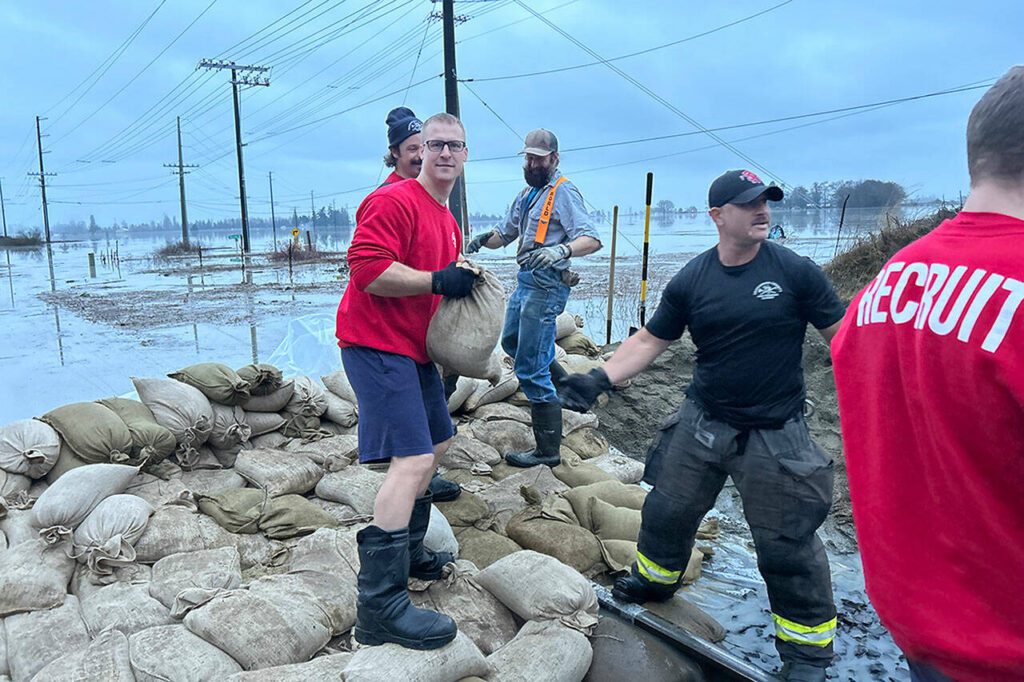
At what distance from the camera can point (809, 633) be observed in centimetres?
233

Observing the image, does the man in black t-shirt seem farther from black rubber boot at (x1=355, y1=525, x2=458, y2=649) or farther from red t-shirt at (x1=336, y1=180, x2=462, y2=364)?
black rubber boot at (x1=355, y1=525, x2=458, y2=649)

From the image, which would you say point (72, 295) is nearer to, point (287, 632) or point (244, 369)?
point (244, 369)

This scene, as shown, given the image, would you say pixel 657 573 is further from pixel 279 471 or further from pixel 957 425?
pixel 279 471

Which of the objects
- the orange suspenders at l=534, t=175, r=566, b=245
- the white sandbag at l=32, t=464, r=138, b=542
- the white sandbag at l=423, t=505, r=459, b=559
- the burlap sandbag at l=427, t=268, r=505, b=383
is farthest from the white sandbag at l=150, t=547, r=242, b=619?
the orange suspenders at l=534, t=175, r=566, b=245

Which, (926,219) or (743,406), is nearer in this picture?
(743,406)

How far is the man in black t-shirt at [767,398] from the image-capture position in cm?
231

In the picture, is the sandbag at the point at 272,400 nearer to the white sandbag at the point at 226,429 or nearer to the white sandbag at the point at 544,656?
the white sandbag at the point at 226,429

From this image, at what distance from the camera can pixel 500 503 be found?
3662 millimetres

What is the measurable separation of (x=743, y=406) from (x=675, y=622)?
0.89m

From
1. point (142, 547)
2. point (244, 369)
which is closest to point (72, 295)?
point (244, 369)

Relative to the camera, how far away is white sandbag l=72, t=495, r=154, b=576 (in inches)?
109

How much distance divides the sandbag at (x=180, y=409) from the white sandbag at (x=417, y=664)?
84.1 inches

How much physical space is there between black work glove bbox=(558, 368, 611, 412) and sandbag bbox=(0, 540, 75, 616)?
1995 mm

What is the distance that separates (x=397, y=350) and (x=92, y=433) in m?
2.13
